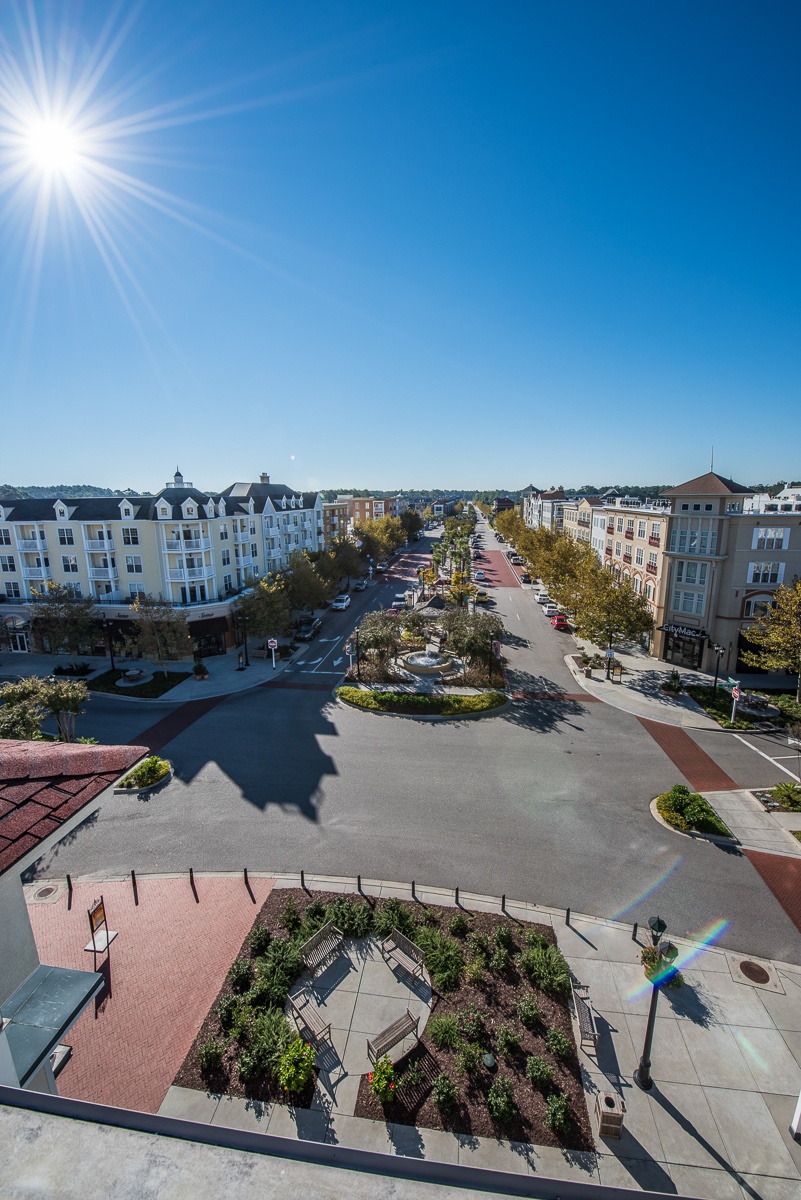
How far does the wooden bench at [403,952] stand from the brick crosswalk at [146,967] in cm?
387

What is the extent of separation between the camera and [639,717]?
2878 centimetres

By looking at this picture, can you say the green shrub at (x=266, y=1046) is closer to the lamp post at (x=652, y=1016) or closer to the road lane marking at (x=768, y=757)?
the lamp post at (x=652, y=1016)

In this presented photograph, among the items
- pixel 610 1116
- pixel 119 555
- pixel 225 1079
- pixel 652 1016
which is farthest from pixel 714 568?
pixel 119 555

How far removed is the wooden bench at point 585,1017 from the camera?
11805 millimetres

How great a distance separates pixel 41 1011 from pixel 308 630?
39.8 meters

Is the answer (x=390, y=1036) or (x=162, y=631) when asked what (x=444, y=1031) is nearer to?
(x=390, y=1036)

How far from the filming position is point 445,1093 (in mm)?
10570

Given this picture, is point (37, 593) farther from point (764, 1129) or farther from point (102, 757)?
point (764, 1129)

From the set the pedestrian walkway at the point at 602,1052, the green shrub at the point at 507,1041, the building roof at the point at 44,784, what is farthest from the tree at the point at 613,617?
the building roof at the point at 44,784

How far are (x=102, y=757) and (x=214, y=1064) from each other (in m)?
8.61

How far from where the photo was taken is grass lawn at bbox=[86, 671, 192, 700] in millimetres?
32344

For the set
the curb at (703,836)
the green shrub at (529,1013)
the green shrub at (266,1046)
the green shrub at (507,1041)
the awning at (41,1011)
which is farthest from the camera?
the curb at (703,836)

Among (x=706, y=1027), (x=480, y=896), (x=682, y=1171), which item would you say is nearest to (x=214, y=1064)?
(x=480, y=896)

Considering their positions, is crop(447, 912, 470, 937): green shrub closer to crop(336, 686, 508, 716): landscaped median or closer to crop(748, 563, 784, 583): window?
crop(336, 686, 508, 716): landscaped median
